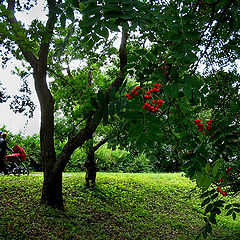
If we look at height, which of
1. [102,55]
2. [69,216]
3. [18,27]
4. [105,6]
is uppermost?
[102,55]

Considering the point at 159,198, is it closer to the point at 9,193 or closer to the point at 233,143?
the point at 9,193

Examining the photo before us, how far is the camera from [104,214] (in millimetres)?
5438

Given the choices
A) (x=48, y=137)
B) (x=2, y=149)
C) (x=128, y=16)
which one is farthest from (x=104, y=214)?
(x=128, y=16)

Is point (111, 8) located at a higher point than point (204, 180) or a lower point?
higher

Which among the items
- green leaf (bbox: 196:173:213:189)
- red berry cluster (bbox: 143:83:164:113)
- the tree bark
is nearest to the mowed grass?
the tree bark

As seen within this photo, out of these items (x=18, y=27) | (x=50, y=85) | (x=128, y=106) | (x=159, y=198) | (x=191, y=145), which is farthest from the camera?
(x=159, y=198)

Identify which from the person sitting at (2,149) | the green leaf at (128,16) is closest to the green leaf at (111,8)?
the green leaf at (128,16)

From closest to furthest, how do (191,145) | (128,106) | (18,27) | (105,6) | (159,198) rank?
1. (105,6)
2. (128,106)
3. (191,145)
4. (18,27)
5. (159,198)

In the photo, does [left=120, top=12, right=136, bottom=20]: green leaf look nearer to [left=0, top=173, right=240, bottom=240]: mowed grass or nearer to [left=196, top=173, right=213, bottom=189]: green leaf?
[left=196, top=173, right=213, bottom=189]: green leaf

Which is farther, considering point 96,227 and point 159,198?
point 159,198

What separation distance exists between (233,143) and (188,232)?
456cm

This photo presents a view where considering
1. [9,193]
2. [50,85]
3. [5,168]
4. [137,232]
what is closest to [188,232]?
[137,232]

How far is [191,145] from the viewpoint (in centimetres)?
132

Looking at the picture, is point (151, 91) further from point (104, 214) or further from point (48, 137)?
point (104, 214)
